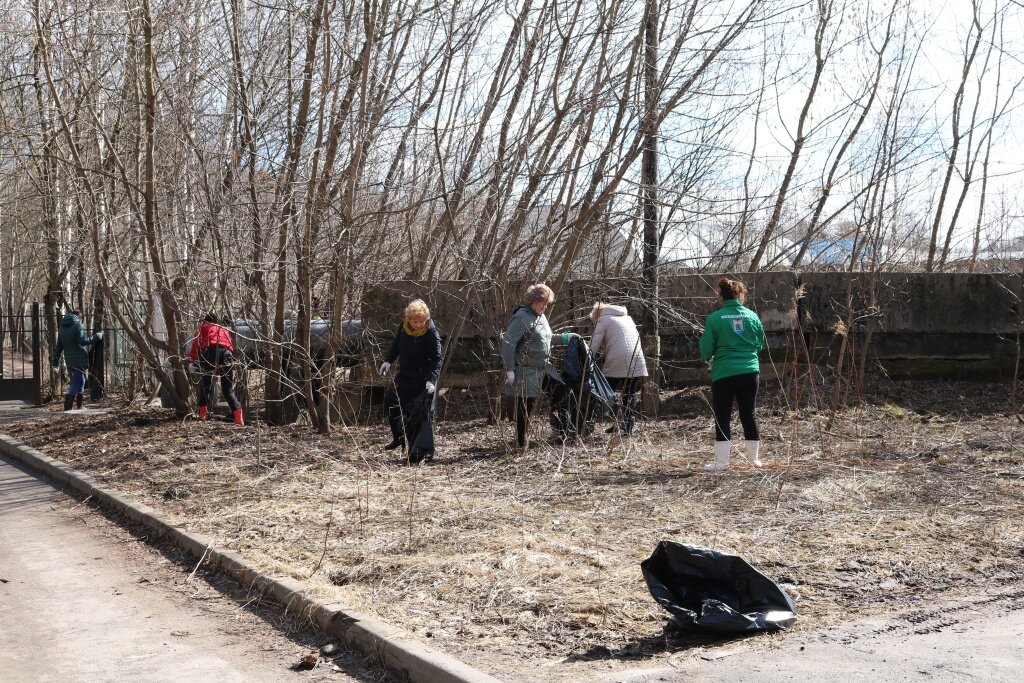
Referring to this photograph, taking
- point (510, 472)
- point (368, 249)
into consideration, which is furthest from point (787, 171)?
point (510, 472)

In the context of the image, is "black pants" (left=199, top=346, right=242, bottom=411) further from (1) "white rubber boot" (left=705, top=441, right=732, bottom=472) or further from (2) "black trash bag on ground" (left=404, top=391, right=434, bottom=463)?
(1) "white rubber boot" (left=705, top=441, right=732, bottom=472)

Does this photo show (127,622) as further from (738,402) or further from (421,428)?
(738,402)

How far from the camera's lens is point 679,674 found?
4262mm

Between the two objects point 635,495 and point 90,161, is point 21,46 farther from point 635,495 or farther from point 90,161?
point 635,495

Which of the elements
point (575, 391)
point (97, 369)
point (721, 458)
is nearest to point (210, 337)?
point (575, 391)

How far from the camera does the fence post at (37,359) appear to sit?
18.5 meters

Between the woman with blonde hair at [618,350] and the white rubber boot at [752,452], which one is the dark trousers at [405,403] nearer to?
the woman with blonde hair at [618,350]

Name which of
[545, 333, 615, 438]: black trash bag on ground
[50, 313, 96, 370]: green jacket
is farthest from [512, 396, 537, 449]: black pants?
[50, 313, 96, 370]: green jacket

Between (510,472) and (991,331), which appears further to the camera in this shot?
(991,331)

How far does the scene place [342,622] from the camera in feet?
16.7

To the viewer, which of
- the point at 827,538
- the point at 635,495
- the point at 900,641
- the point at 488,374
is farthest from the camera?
the point at 488,374

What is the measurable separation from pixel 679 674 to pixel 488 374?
25.6ft

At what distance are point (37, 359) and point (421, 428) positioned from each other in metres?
11.5

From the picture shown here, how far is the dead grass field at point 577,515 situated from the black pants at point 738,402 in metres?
0.37
